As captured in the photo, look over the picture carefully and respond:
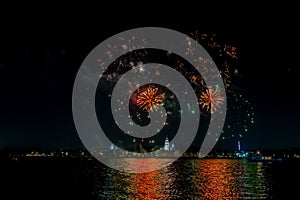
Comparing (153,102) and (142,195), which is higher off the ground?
(153,102)

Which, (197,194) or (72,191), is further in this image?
(72,191)

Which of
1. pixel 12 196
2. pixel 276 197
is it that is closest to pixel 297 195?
pixel 276 197

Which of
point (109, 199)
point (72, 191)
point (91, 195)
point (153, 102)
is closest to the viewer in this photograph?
point (153, 102)

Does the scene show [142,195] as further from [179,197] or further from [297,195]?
[297,195]

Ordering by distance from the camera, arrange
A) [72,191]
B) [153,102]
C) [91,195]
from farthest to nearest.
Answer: [72,191] < [91,195] < [153,102]

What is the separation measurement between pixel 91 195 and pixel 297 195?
20.6 meters

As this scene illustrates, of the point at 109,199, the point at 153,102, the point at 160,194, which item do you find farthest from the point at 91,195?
the point at 153,102

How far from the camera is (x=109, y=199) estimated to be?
37.1 m

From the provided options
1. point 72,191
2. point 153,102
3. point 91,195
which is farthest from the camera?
point 72,191

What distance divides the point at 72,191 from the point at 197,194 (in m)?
13.5

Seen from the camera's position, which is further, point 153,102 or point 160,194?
point 160,194

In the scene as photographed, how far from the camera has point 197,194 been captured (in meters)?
41.0

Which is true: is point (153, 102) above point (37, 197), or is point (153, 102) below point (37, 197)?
above

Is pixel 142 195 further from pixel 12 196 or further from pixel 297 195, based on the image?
pixel 297 195
